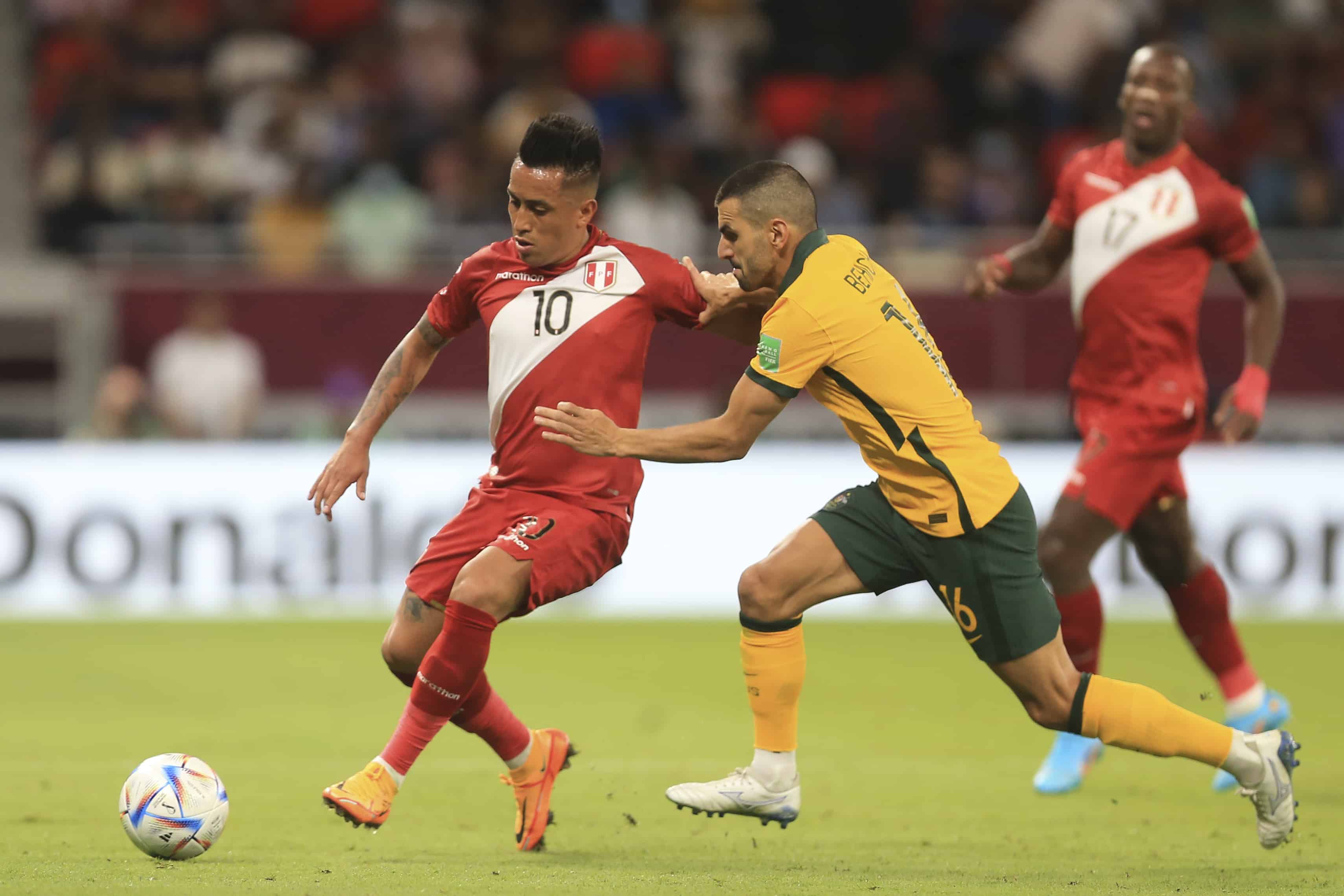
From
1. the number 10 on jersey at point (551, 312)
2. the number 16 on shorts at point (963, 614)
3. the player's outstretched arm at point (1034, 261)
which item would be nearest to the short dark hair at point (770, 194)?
the number 10 on jersey at point (551, 312)

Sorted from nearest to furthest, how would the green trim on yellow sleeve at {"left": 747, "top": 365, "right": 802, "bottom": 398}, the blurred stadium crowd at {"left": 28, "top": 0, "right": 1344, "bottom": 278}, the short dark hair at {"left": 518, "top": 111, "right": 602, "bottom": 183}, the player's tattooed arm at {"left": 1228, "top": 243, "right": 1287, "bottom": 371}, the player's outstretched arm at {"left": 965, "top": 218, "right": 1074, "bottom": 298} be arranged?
the green trim on yellow sleeve at {"left": 747, "top": 365, "right": 802, "bottom": 398}, the short dark hair at {"left": 518, "top": 111, "right": 602, "bottom": 183}, the player's tattooed arm at {"left": 1228, "top": 243, "right": 1287, "bottom": 371}, the player's outstretched arm at {"left": 965, "top": 218, "right": 1074, "bottom": 298}, the blurred stadium crowd at {"left": 28, "top": 0, "right": 1344, "bottom": 278}

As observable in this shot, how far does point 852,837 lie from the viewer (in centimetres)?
607

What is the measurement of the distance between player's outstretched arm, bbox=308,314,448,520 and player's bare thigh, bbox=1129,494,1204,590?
2.90 metres

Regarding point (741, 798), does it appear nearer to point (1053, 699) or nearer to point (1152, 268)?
point (1053, 699)

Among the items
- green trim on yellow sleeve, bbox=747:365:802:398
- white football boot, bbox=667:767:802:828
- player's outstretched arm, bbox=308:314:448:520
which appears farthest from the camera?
player's outstretched arm, bbox=308:314:448:520

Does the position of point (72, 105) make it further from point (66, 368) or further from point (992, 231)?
point (992, 231)

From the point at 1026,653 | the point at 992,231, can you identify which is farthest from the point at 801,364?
the point at 992,231

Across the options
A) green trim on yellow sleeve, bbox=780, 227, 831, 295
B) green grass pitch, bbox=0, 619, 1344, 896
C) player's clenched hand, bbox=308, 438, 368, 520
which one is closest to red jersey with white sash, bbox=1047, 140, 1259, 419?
green grass pitch, bbox=0, 619, 1344, 896

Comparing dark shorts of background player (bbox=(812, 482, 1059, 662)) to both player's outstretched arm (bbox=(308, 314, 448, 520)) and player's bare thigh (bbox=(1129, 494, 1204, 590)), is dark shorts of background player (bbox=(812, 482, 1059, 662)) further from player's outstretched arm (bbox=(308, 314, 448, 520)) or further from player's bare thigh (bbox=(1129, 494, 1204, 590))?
player's bare thigh (bbox=(1129, 494, 1204, 590))

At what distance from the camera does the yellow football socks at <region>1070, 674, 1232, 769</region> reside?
18.0 ft

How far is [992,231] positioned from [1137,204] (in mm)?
7628

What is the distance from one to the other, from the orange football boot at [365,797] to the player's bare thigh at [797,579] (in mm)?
1207

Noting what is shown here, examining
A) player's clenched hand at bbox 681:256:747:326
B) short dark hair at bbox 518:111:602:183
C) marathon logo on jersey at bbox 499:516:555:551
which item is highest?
short dark hair at bbox 518:111:602:183

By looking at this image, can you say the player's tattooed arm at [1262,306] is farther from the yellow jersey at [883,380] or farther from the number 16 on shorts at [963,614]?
the number 16 on shorts at [963,614]
